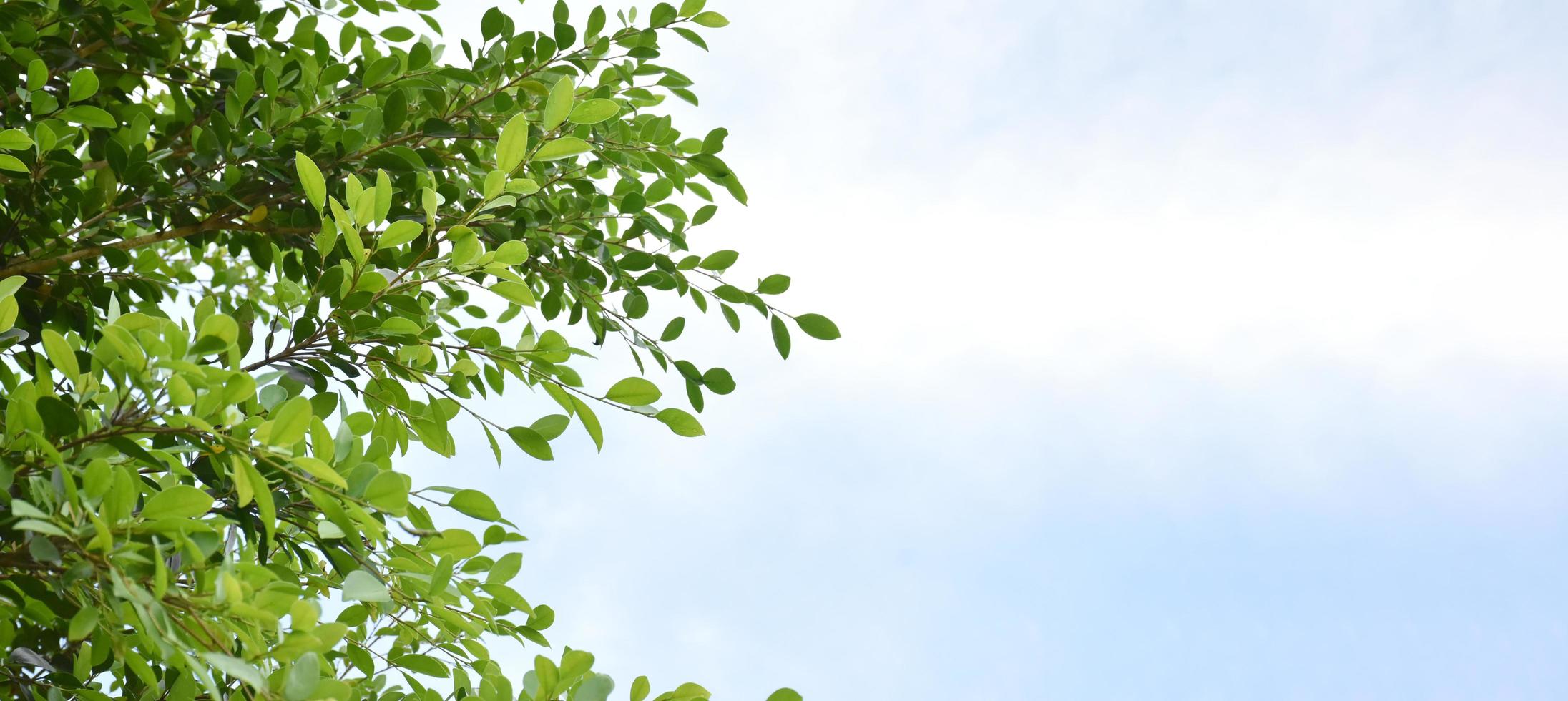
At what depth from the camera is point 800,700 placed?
143 cm

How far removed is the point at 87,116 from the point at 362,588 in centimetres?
125

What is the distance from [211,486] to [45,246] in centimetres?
97

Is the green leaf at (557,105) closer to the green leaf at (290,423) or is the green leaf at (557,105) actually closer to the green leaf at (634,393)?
the green leaf at (634,393)

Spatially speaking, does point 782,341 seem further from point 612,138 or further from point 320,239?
point 320,239

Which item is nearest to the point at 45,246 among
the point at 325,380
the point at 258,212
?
the point at 258,212

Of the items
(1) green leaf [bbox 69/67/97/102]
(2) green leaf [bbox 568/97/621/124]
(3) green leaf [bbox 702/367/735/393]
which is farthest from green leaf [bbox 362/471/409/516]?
(1) green leaf [bbox 69/67/97/102]

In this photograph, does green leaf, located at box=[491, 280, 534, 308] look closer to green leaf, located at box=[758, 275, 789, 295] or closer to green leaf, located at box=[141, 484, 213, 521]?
green leaf, located at box=[141, 484, 213, 521]

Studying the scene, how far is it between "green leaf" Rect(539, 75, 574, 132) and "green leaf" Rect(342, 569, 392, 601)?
60 centimetres

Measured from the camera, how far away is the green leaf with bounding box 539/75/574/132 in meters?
1.39

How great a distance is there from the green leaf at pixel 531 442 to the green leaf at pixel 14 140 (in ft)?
2.61

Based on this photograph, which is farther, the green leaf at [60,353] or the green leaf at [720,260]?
the green leaf at [720,260]

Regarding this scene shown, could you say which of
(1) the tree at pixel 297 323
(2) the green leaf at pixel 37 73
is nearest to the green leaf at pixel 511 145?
(1) the tree at pixel 297 323

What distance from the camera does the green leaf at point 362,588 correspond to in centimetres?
109

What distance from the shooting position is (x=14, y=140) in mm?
1512
